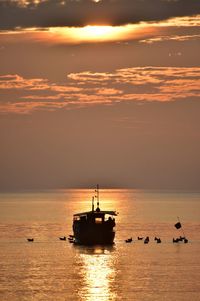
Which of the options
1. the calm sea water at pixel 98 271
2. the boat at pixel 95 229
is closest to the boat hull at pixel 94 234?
A: the boat at pixel 95 229

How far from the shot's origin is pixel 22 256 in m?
141

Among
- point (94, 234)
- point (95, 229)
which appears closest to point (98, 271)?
point (94, 234)

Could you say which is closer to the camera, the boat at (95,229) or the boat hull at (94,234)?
the boat at (95,229)

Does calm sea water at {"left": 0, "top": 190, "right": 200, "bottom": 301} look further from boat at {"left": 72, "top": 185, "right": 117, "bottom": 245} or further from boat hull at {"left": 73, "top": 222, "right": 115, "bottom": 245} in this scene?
boat at {"left": 72, "top": 185, "right": 117, "bottom": 245}

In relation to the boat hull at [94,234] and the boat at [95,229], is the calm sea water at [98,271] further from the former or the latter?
the boat at [95,229]

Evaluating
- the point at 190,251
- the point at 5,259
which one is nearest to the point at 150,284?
the point at 5,259

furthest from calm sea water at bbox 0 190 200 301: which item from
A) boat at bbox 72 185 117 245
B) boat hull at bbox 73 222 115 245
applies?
boat at bbox 72 185 117 245

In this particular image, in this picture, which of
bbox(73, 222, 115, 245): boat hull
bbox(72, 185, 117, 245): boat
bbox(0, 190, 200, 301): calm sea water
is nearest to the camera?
bbox(0, 190, 200, 301): calm sea water

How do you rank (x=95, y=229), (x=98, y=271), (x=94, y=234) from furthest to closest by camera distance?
(x=95, y=229)
(x=94, y=234)
(x=98, y=271)

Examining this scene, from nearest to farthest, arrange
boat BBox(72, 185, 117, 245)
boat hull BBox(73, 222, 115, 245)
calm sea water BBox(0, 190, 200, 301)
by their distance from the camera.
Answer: calm sea water BBox(0, 190, 200, 301) → boat BBox(72, 185, 117, 245) → boat hull BBox(73, 222, 115, 245)

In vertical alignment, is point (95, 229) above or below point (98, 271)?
above

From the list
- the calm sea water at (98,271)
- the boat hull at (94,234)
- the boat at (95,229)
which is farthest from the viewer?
the boat hull at (94,234)

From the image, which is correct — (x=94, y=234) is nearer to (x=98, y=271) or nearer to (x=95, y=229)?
(x=95, y=229)

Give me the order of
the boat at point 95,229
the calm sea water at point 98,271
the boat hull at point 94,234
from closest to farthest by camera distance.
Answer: the calm sea water at point 98,271 < the boat at point 95,229 < the boat hull at point 94,234
